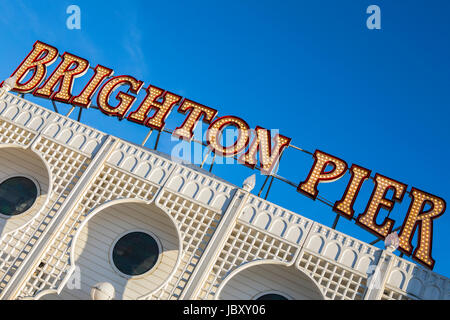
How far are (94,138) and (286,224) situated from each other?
357 inches

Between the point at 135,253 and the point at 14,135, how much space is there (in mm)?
7843

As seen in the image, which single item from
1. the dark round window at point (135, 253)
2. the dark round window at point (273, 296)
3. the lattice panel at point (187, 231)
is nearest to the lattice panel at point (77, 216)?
the lattice panel at point (187, 231)

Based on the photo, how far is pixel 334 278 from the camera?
14.9 meters

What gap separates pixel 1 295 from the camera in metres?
14.0

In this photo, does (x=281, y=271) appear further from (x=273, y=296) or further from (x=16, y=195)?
(x=16, y=195)

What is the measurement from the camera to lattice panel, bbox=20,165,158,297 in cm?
1462

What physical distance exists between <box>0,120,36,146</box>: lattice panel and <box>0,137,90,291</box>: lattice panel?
608mm

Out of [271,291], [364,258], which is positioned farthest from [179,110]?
[364,258]

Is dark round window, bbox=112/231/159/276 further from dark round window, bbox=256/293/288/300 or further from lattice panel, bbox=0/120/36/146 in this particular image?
lattice panel, bbox=0/120/36/146

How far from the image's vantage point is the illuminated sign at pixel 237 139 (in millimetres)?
16656

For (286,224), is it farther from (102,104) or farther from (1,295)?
(102,104)

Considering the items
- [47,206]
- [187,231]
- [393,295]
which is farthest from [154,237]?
[393,295]

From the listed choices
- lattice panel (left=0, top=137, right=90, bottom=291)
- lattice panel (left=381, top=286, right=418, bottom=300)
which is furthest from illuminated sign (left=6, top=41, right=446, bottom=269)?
lattice panel (left=0, top=137, right=90, bottom=291)

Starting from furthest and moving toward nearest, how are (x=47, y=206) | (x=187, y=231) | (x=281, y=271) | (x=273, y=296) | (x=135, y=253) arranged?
(x=135, y=253)
(x=47, y=206)
(x=281, y=271)
(x=273, y=296)
(x=187, y=231)
